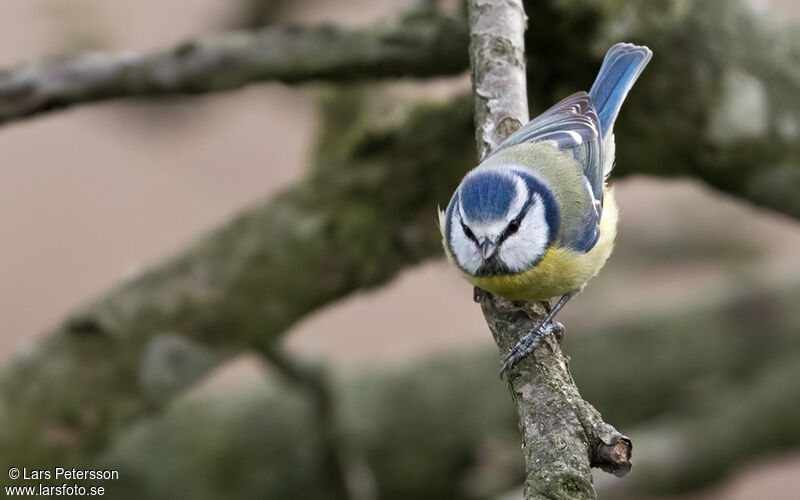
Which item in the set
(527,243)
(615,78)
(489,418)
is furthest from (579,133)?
(489,418)

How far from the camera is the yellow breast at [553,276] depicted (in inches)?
62.7

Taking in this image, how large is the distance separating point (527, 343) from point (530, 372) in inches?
4.2

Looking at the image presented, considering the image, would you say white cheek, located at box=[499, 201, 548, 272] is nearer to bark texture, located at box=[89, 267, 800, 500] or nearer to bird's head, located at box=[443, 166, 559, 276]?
bird's head, located at box=[443, 166, 559, 276]

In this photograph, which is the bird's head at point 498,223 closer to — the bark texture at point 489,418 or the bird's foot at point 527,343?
the bird's foot at point 527,343

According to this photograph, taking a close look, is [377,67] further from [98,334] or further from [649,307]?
[649,307]

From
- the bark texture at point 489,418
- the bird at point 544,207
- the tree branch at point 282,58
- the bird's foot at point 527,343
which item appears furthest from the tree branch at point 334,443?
the bird's foot at point 527,343

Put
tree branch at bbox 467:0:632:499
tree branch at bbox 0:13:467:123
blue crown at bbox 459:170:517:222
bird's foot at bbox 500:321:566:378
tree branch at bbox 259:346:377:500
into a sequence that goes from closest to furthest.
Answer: tree branch at bbox 467:0:632:499 < bird's foot at bbox 500:321:566:378 < blue crown at bbox 459:170:517:222 < tree branch at bbox 0:13:467:123 < tree branch at bbox 259:346:377:500

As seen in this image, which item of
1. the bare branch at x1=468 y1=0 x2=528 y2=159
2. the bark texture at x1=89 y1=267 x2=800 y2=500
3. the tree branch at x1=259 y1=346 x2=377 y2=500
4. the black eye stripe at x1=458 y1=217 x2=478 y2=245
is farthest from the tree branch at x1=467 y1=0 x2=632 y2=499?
the bark texture at x1=89 y1=267 x2=800 y2=500

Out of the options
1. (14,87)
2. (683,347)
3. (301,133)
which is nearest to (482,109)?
(14,87)

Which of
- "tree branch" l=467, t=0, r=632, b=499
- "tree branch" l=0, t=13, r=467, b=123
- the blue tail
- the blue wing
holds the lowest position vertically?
"tree branch" l=467, t=0, r=632, b=499

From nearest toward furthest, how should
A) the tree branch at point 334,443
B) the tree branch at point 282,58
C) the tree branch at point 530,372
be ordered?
the tree branch at point 530,372
the tree branch at point 282,58
the tree branch at point 334,443

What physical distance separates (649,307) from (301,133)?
191 cm

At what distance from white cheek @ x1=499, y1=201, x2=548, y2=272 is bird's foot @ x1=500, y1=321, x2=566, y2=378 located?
0.71ft

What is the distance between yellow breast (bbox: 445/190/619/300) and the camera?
1.59 meters
